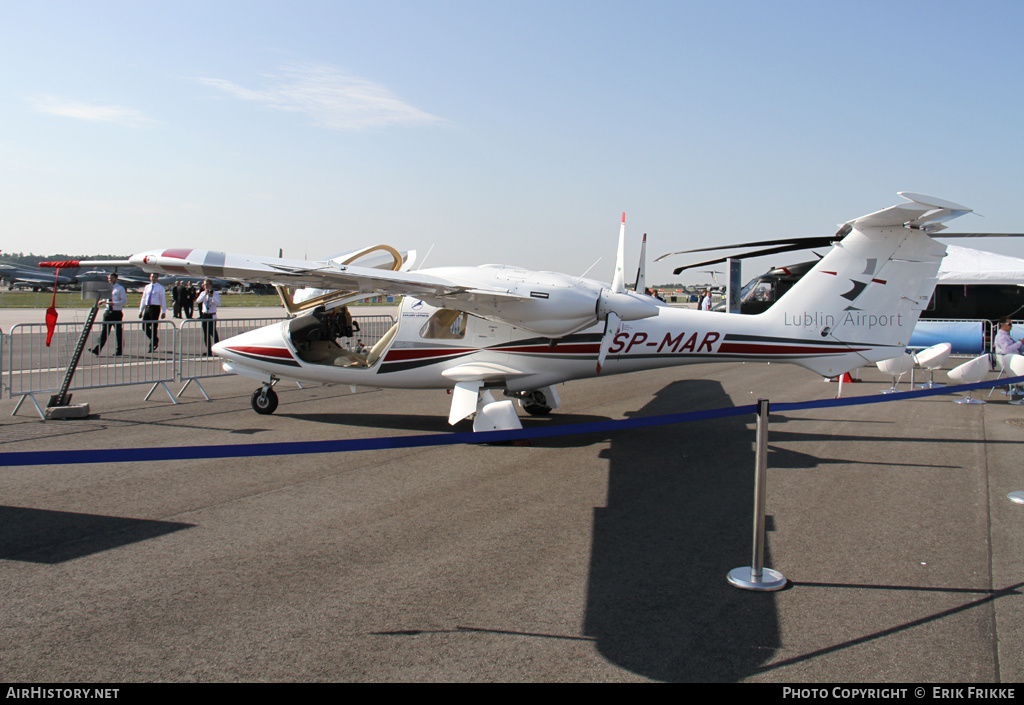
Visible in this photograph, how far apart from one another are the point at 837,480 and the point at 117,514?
656 centimetres

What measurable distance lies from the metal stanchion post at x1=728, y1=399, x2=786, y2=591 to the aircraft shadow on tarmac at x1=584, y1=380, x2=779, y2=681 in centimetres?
8

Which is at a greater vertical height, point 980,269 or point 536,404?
point 980,269

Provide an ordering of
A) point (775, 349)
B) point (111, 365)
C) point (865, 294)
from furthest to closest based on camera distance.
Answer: point (111, 365)
point (775, 349)
point (865, 294)

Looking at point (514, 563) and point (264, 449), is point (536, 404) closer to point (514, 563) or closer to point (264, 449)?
point (514, 563)

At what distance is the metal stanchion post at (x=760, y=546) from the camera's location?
3803mm

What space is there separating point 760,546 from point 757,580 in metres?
0.22

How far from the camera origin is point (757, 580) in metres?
4.04

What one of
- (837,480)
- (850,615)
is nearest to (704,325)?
(837,480)

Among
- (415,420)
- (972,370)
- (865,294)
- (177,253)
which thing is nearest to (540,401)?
(415,420)

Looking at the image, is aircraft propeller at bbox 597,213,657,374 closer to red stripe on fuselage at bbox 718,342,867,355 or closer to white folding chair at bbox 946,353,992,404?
red stripe on fuselage at bbox 718,342,867,355

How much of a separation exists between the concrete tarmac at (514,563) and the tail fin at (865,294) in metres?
1.30

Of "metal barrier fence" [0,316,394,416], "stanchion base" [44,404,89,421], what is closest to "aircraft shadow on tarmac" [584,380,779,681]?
"metal barrier fence" [0,316,394,416]

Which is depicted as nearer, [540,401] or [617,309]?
[617,309]

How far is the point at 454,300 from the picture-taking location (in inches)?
311
